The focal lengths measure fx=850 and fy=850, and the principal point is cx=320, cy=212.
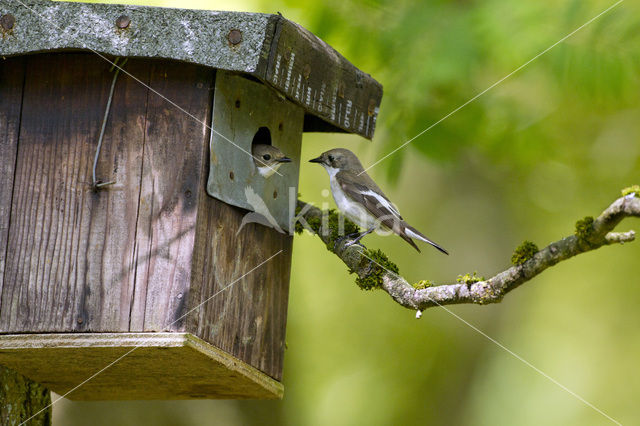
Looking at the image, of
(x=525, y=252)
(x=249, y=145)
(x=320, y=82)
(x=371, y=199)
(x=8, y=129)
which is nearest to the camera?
(x=525, y=252)

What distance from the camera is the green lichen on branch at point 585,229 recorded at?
2918 millimetres

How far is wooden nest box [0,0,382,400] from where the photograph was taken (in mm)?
4109

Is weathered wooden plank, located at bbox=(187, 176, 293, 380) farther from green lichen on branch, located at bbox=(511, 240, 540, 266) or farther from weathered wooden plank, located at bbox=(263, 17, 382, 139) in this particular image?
green lichen on branch, located at bbox=(511, 240, 540, 266)

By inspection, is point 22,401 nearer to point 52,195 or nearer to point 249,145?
point 52,195

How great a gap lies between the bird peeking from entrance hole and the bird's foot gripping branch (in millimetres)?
424

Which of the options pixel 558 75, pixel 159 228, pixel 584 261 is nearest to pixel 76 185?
pixel 159 228

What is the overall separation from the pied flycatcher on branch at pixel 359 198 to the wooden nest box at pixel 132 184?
1355 mm

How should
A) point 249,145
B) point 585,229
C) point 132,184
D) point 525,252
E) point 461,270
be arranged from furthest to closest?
point 461,270
point 249,145
point 132,184
point 525,252
point 585,229

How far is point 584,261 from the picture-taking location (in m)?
8.67

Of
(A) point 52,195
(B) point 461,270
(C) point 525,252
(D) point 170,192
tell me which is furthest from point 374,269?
(B) point 461,270

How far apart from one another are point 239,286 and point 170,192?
679mm

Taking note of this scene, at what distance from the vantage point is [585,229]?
115 inches

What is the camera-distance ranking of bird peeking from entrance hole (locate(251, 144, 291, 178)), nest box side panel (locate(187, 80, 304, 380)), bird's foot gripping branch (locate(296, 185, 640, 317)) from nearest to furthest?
1. bird's foot gripping branch (locate(296, 185, 640, 317))
2. nest box side panel (locate(187, 80, 304, 380))
3. bird peeking from entrance hole (locate(251, 144, 291, 178))

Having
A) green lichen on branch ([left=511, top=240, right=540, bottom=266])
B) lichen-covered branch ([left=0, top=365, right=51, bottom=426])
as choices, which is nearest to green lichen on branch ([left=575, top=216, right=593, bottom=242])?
green lichen on branch ([left=511, top=240, right=540, bottom=266])
